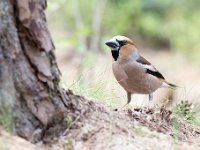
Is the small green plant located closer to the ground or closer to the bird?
the ground

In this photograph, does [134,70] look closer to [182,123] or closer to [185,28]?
[182,123]

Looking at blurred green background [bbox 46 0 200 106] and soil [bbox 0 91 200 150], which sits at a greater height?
soil [bbox 0 91 200 150]

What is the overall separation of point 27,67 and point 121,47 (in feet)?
7.92

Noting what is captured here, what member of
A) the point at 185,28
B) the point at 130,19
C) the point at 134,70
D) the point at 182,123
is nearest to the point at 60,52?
the point at 130,19

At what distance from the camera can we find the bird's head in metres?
6.82

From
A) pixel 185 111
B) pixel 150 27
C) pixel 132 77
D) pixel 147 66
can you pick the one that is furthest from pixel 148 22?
pixel 185 111

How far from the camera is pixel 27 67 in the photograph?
4598 mm

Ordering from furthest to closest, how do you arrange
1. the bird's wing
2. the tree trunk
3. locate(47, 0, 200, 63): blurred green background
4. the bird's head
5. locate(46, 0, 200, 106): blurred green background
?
1. locate(47, 0, 200, 63): blurred green background
2. locate(46, 0, 200, 106): blurred green background
3. the bird's wing
4. the bird's head
5. the tree trunk

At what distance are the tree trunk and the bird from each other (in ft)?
6.90

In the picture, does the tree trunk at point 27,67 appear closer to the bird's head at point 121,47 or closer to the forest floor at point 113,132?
the forest floor at point 113,132

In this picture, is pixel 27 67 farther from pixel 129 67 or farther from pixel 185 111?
pixel 129 67

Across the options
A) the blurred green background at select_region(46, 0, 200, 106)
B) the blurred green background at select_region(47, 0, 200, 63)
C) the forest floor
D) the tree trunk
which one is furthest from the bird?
the blurred green background at select_region(47, 0, 200, 63)

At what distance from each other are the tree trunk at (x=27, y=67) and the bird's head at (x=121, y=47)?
219 cm

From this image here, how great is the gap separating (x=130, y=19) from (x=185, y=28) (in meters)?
1.51
